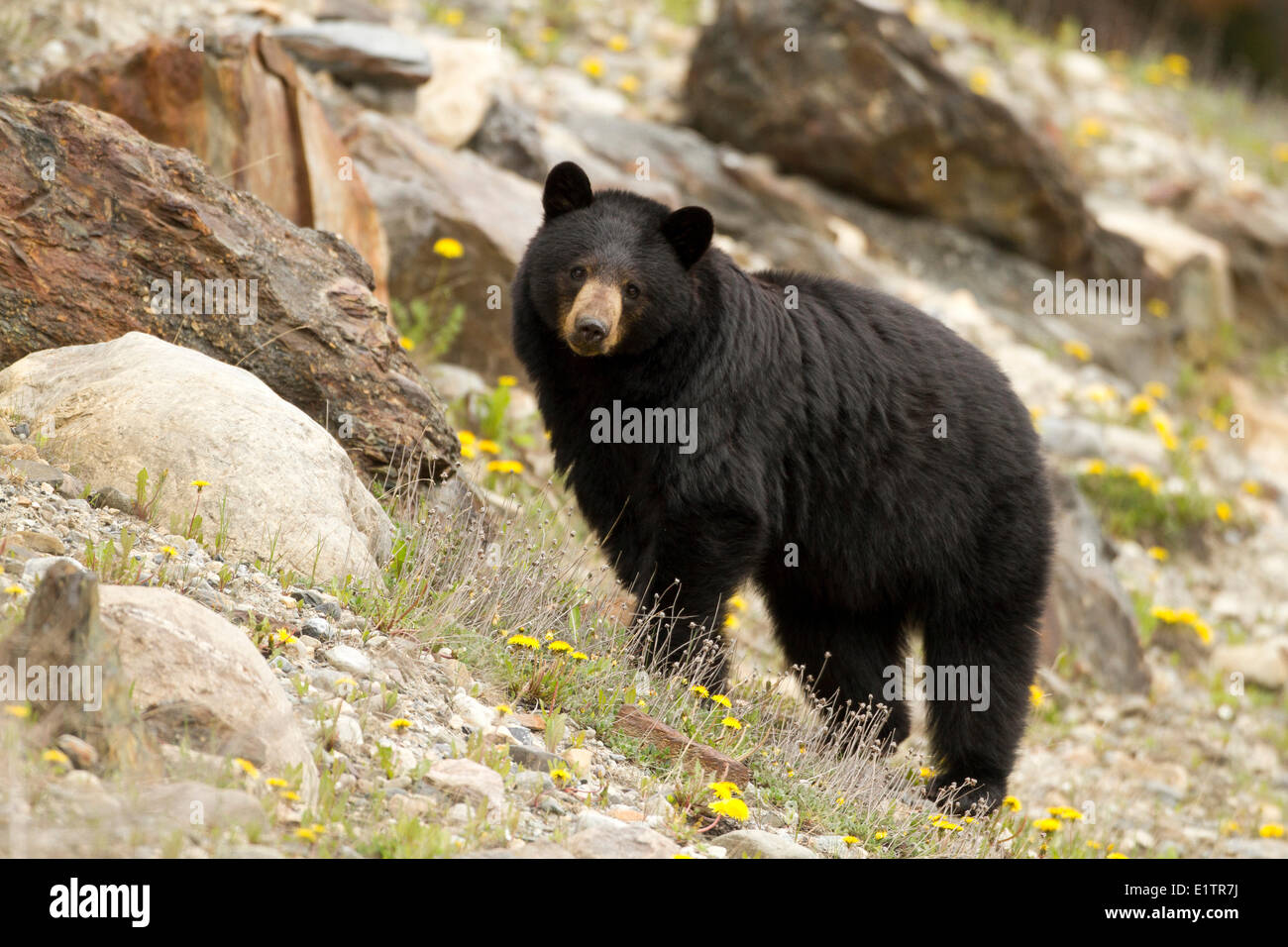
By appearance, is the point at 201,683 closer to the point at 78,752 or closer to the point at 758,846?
the point at 78,752

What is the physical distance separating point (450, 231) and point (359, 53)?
2.06 meters

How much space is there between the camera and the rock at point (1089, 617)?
8734 mm

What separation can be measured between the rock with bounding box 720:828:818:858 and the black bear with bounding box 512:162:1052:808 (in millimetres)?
1265

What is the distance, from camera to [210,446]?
179 inches

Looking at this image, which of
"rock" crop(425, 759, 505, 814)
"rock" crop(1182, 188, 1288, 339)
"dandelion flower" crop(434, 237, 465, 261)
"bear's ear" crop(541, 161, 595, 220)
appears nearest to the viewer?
"rock" crop(425, 759, 505, 814)

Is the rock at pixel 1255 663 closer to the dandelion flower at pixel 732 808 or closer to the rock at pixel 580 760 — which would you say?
the dandelion flower at pixel 732 808

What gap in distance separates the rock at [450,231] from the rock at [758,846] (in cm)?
501

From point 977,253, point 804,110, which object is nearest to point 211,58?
point 804,110

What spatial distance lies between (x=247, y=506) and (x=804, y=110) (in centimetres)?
873

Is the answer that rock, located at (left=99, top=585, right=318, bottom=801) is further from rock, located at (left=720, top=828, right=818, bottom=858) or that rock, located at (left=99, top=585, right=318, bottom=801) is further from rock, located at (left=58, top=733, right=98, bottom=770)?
rock, located at (left=720, top=828, right=818, bottom=858)

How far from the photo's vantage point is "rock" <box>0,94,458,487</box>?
534 centimetres

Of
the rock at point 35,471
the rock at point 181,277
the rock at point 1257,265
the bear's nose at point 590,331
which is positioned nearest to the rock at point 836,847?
the bear's nose at point 590,331

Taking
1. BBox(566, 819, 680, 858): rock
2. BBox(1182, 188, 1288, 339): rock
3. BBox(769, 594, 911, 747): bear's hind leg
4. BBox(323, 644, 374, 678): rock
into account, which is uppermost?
BBox(1182, 188, 1288, 339): rock

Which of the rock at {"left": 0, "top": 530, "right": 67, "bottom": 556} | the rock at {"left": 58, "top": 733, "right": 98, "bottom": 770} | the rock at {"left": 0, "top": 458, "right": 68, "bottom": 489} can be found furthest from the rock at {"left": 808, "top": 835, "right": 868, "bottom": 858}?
the rock at {"left": 0, "top": 458, "right": 68, "bottom": 489}
